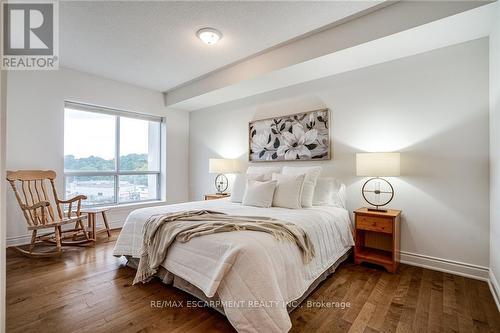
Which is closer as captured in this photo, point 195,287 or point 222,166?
point 195,287

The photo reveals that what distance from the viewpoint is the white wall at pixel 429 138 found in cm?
228

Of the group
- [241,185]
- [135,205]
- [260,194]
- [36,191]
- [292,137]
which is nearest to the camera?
[260,194]

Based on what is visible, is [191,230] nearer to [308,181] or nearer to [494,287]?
[308,181]

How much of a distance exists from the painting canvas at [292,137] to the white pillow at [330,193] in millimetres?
391

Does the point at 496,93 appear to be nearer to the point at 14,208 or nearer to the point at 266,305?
the point at 266,305

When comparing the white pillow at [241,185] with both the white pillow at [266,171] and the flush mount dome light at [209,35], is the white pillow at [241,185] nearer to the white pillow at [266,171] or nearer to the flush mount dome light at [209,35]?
the white pillow at [266,171]

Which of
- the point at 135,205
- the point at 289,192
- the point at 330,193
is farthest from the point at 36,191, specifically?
the point at 330,193

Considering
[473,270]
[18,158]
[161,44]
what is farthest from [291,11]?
[18,158]

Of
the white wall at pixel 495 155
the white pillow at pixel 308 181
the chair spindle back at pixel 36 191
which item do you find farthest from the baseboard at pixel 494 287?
the chair spindle back at pixel 36 191

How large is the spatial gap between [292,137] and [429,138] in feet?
5.37

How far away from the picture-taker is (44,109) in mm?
3389

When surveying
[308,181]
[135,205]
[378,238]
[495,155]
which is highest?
[495,155]

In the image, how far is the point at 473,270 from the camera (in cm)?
227

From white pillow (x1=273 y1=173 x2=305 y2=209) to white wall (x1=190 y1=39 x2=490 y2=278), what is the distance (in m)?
0.67
